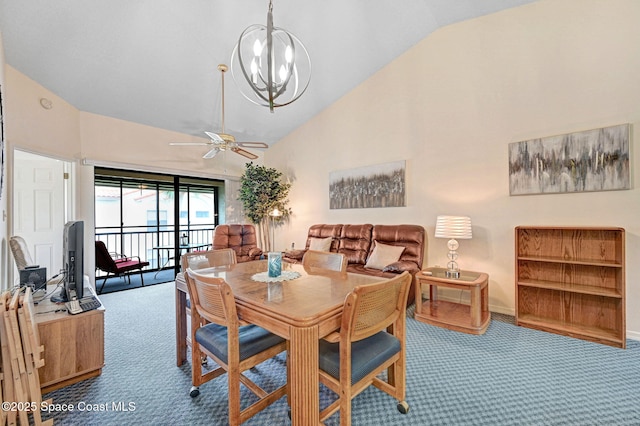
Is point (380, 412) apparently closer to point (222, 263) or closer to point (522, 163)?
point (222, 263)

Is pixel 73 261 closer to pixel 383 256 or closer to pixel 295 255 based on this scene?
pixel 295 255

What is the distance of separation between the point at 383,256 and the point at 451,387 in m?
1.88

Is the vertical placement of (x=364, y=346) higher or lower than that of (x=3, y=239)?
lower

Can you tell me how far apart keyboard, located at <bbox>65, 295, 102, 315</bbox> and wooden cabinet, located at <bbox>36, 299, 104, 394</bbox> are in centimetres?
4

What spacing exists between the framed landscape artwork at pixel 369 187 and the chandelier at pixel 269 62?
156 centimetres

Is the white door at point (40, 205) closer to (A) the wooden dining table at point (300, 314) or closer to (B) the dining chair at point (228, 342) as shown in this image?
(B) the dining chair at point (228, 342)

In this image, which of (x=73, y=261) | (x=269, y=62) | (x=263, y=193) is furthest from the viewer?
(x=263, y=193)

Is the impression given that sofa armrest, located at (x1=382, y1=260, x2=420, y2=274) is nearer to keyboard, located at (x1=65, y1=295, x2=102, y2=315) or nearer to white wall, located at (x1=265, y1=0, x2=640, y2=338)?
white wall, located at (x1=265, y1=0, x2=640, y2=338)

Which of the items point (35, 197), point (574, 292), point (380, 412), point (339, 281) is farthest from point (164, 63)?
point (574, 292)

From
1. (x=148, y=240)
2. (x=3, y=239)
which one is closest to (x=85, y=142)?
(x=3, y=239)

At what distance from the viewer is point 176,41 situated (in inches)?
121

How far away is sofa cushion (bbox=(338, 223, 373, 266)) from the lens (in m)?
3.99

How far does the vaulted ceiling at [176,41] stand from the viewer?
8.53 feet

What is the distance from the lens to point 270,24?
1.74 meters
